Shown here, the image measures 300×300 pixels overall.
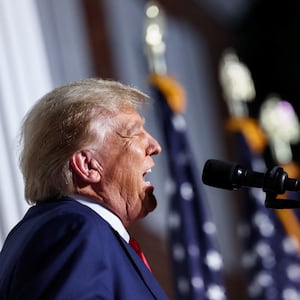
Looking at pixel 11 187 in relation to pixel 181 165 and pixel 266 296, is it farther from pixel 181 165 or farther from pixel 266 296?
pixel 266 296

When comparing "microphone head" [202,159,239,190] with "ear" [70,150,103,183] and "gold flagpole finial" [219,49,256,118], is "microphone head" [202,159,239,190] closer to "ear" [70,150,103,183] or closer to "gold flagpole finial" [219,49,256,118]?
"ear" [70,150,103,183]

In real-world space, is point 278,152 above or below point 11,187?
below

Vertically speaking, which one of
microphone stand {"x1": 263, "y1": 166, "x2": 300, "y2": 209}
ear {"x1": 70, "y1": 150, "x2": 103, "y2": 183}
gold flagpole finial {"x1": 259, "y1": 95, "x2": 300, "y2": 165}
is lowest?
gold flagpole finial {"x1": 259, "y1": 95, "x2": 300, "y2": 165}

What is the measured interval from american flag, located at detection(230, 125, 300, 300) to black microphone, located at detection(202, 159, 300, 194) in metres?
2.81

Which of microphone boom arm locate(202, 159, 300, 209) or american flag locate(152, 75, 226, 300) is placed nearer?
microphone boom arm locate(202, 159, 300, 209)

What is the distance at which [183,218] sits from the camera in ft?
13.6

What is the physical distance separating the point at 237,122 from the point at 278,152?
0.52 meters

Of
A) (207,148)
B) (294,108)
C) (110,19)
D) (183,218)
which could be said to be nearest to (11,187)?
(183,218)

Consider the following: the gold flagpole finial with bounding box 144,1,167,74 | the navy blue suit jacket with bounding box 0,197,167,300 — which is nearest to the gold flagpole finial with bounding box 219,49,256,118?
the gold flagpole finial with bounding box 144,1,167,74

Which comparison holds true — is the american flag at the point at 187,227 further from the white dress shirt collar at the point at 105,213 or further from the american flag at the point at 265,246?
the white dress shirt collar at the point at 105,213

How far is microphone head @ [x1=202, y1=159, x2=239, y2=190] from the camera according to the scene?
1755mm

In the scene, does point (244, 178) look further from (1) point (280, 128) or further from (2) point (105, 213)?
(1) point (280, 128)

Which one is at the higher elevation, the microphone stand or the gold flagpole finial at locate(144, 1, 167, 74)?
the gold flagpole finial at locate(144, 1, 167, 74)

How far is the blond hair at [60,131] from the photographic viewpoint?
6.19 ft
